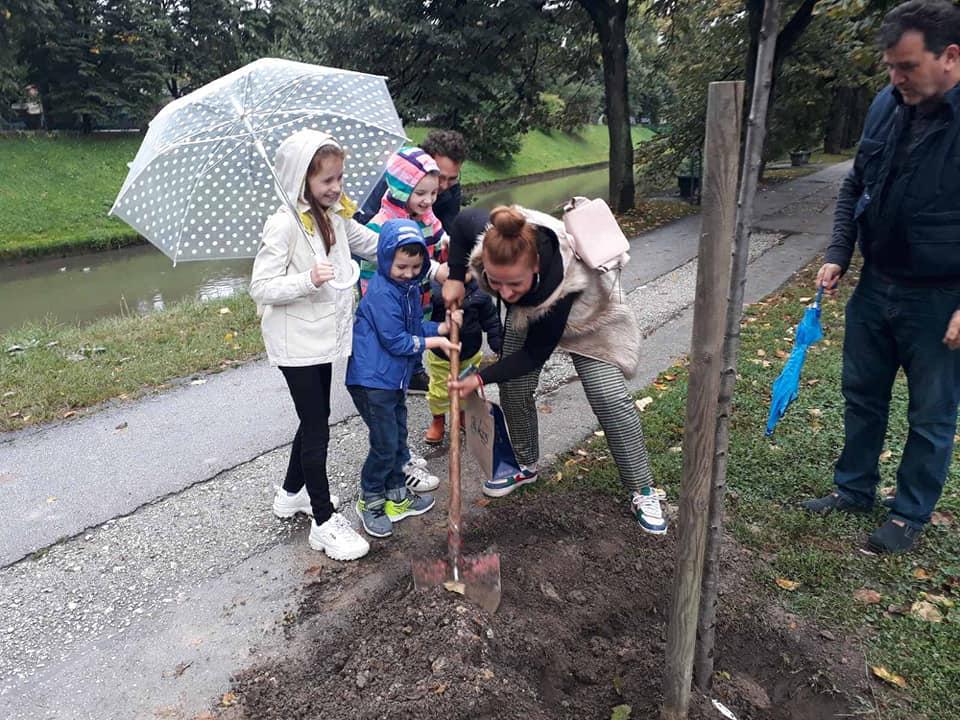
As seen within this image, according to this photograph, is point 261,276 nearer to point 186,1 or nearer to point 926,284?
point 926,284

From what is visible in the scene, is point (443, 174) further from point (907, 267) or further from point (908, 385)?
point (908, 385)

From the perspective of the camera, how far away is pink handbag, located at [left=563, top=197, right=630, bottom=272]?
297cm

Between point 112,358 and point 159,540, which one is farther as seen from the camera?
point 112,358

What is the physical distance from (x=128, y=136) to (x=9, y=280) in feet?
36.5

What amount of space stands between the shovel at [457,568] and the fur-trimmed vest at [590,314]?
0.41m

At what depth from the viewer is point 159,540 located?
345 cm

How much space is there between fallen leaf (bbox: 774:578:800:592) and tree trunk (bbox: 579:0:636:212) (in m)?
11.5

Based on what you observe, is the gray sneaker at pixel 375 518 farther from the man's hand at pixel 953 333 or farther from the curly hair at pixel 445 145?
the man's hand at pixel 953 333

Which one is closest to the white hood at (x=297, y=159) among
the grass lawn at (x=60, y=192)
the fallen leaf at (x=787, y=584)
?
the fallen leaf at (x=787, y=584)

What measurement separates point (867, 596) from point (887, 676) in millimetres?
439

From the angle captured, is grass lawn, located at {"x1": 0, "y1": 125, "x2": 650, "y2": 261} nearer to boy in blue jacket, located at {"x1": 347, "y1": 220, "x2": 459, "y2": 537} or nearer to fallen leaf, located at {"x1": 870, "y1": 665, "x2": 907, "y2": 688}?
boy in blue jacket, located at {"x1": 347, "y1": 220, "x2": 459, "y2": 537}

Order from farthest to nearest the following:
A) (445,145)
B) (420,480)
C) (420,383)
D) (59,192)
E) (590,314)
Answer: (59,192), (420,383), (445,145), (420,480), (590,314)

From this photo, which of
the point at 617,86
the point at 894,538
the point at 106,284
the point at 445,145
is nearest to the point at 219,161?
the point at 445,145

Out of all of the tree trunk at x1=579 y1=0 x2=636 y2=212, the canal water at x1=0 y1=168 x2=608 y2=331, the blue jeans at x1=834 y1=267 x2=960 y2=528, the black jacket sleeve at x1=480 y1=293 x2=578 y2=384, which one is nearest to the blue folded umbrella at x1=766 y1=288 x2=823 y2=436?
the blue jeans at x1=834 y1=267 x2=960 y2=528
